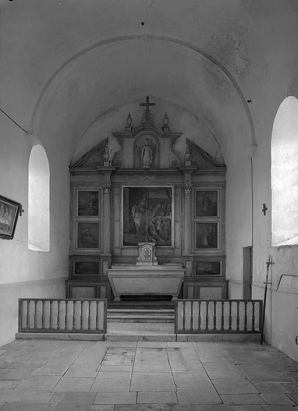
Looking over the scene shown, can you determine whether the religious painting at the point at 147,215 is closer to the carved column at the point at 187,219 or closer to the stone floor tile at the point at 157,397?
the carved column at the point at 187,219

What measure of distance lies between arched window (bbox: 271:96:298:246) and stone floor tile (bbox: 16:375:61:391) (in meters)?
4.62

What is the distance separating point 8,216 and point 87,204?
5706 millimetres

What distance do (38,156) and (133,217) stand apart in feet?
12.2

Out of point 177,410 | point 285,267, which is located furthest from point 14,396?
point 285,267

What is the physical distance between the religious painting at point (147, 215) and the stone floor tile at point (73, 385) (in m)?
8.41

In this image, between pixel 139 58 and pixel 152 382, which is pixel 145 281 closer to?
pixel 139 58

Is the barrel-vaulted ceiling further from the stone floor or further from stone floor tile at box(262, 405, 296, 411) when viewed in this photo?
stone floor tile at box(262, 405, 296, 411)

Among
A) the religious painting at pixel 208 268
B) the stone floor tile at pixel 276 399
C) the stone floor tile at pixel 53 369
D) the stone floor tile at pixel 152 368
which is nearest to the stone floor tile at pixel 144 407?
the stone floor tile at pixel 276 399

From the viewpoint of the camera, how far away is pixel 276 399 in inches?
229

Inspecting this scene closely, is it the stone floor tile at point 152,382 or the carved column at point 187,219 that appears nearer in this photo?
the stone floor tile at point 152,382

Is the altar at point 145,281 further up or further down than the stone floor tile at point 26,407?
further up

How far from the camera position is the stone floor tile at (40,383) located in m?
6.28

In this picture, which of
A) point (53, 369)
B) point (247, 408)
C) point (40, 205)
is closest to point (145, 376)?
point (53, 369)

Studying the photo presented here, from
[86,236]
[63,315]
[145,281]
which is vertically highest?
[86,236]
